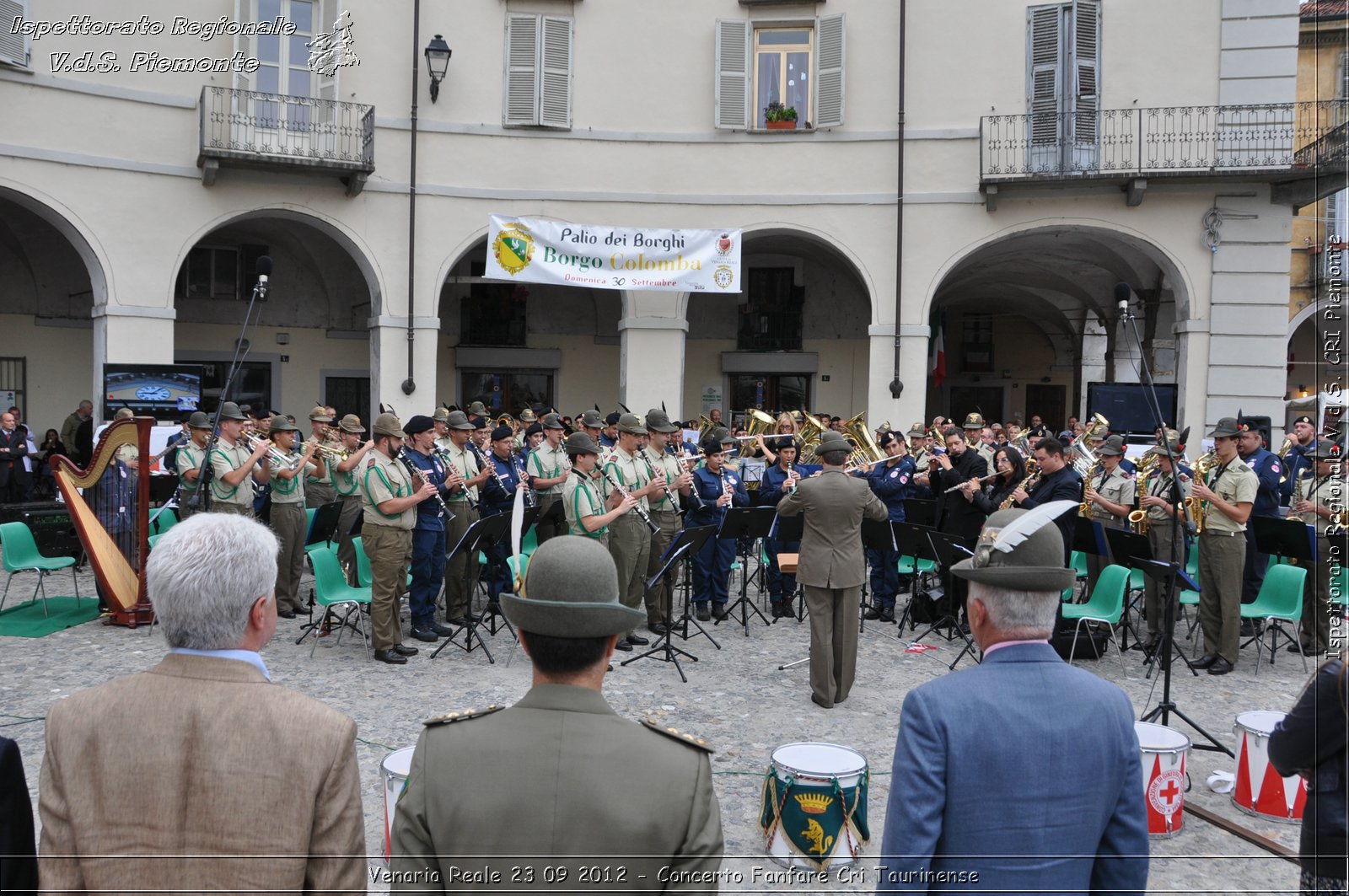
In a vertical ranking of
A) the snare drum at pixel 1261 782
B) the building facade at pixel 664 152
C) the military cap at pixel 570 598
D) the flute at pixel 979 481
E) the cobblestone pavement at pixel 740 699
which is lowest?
the cobblestone pavement at pixel 740 699

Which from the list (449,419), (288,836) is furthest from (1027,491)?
(288,836)

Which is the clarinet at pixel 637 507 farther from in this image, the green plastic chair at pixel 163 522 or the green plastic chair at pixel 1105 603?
the green plastic chair at pixel 163 522

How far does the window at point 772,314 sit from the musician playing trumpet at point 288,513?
1319 cm

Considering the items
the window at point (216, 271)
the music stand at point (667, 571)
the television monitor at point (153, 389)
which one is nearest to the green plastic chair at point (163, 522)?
the television monitor at point (153, 389)

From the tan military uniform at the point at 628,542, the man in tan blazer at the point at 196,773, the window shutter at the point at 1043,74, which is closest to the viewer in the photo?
the man in tan blazer at the point at 196,773

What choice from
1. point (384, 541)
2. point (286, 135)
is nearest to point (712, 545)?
point (384, 541)

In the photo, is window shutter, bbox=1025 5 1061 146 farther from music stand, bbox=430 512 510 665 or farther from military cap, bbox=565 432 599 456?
music stand, bbox=430 512 510 665


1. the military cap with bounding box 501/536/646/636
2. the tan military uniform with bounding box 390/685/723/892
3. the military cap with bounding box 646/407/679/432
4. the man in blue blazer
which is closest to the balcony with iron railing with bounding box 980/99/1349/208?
the military cap with bounding box 646/407/679/432

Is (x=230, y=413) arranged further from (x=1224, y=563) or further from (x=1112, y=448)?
(x=1224, y=563)

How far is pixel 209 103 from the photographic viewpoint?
615 inches

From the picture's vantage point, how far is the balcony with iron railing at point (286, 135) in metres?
15.6

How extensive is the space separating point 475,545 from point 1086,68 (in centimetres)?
1423

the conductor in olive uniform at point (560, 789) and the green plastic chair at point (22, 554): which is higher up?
the conductor in olive uniform at point (560, 789)

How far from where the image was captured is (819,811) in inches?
183
